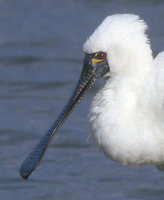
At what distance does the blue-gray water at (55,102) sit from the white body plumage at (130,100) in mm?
622

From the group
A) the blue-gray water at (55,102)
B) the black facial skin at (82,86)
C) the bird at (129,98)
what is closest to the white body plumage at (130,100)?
the bird at (129,98)

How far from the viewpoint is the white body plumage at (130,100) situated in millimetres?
6914

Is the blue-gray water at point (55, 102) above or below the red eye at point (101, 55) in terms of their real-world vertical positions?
below

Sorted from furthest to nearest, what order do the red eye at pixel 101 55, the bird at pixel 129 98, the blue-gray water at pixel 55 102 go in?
the blue-gray water at pixel 55 102 < the red eye at pixel 101 55 < the bird at pixel 129 98

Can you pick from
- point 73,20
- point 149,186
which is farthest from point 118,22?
point 73,20

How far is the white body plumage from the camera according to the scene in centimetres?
691

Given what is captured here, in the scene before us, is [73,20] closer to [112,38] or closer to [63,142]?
[63,142]

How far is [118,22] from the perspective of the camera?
23.0 ft

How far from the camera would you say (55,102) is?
1100 cm

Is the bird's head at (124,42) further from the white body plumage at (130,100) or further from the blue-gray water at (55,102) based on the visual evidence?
the blue-gray water at (55,102)

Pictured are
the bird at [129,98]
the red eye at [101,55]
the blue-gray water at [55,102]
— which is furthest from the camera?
the blue-gray water at [55,102]

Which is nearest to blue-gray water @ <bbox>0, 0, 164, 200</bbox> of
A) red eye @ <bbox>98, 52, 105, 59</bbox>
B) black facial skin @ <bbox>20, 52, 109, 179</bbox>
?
black facial skin @ <bbox>20, 52, 109, 179</bbox>

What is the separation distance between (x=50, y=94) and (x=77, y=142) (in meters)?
1.76

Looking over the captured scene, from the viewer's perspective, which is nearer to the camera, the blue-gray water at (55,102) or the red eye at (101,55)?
the red eye at (101,55)
